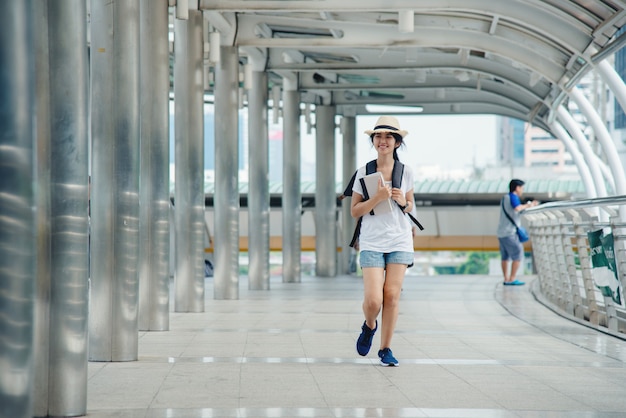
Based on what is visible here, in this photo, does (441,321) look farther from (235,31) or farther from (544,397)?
(235,31)

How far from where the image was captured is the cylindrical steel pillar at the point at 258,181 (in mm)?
21094

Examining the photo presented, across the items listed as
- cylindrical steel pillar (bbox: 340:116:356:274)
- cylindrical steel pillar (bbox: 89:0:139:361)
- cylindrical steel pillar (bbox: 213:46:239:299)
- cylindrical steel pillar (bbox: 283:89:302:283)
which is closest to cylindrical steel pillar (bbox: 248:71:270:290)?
cylindrical steel pillar (bbox: 283:89:302:283)

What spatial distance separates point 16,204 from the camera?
14.1 ft

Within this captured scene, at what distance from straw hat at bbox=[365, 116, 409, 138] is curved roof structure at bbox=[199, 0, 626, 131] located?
474 centimetres

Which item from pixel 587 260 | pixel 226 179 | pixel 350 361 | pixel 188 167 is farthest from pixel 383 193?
pixel 226 179

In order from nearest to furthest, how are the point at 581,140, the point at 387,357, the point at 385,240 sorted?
1. the point at 385,240
2. the point at 387,357
3. the point at 581,140

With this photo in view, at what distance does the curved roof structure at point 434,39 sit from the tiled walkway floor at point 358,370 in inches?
153

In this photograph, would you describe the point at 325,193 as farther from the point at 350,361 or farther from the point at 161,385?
the point at 161,385

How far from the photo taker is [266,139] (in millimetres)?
21812

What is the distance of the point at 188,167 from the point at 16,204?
10.1m

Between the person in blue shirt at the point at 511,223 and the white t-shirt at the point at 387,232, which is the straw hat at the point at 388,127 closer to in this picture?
the white t-shirt at the point at 387,232

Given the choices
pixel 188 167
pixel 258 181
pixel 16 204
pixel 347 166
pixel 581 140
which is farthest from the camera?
pixel 347 166

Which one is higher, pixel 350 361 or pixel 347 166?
pixel 347 166

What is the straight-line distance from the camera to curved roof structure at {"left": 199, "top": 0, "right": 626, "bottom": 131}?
14.3 m
